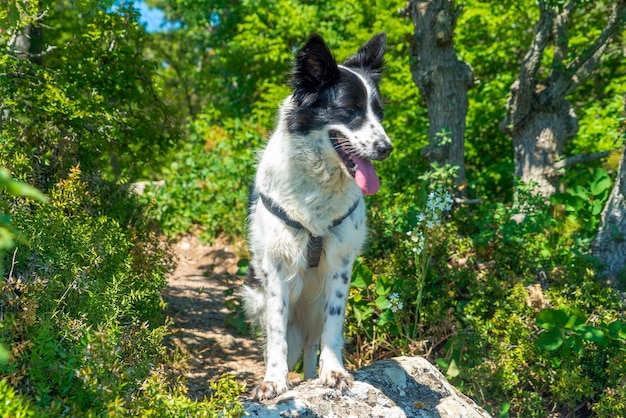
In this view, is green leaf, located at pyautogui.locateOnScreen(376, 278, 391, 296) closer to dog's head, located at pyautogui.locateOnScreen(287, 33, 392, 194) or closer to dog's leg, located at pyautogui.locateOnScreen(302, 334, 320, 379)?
dog's leg, located at pyautogui.locateOnScreen(302, 334, 320, 379)

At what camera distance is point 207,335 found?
5.72 meters

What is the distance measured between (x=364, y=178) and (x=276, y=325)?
0.94 meters

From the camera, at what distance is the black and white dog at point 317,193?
11.4 feet

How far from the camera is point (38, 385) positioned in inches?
85.0

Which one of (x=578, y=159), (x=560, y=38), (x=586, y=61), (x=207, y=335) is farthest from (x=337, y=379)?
(x=560, y=38)

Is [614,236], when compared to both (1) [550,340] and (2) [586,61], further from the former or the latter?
(2) [586,61]

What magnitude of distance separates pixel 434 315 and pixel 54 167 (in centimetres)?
284

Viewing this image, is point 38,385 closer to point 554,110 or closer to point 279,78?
point 554,110

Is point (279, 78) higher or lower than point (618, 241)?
higher

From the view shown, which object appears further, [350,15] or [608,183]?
[350,15]

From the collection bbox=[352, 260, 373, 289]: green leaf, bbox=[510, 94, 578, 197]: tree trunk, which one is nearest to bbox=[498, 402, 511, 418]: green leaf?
bbox=[352, 260, 373, 289]: green leaf

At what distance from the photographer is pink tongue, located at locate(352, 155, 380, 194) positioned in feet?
11.3

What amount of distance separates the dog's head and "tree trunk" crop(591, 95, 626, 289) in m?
2.65

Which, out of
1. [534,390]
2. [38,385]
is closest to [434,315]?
[534,390]
